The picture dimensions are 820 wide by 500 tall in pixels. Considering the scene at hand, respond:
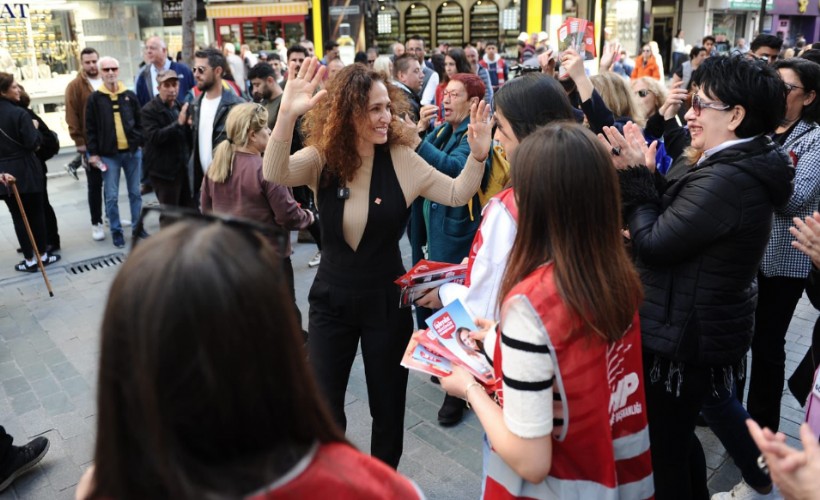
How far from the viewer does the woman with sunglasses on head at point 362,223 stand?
2812 mm

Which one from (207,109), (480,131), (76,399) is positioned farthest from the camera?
(207,109)

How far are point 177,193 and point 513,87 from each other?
5065 millimetres

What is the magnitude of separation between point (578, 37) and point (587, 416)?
2.94 m

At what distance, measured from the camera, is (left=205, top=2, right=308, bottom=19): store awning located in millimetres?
21406

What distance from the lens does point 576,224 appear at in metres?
1.58

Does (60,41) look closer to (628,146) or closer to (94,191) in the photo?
(94,191)

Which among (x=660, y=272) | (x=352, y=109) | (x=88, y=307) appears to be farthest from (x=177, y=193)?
(x=660, y=272)

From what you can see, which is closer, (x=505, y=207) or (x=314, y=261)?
(x=505, y=207)

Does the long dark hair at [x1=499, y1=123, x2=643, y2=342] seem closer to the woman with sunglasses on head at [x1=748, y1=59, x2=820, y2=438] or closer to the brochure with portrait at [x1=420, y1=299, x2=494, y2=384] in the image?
the brochure with portrait at [x1=420, y1=299, x2=494, y2=384]

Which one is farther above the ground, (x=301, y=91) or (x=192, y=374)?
(x=301, y=91)

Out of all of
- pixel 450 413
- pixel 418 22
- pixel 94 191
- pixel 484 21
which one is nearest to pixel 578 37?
pixel 450 413

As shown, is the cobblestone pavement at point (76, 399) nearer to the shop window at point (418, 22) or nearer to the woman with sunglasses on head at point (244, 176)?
the woman with sunglasses on head at point (244, 176)

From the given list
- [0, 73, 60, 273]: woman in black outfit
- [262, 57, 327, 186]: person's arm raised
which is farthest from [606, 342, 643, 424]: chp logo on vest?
[0, 73, 60, 273]: woman in black outfit

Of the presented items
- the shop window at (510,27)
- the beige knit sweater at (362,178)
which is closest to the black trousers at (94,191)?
the beige knit sweater at (362,178)
